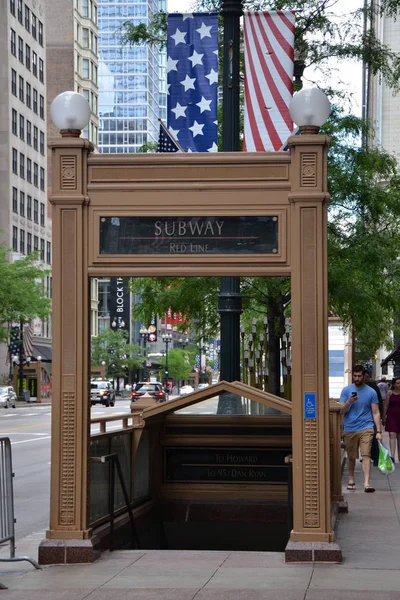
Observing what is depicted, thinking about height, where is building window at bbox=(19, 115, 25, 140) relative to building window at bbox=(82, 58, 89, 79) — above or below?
below

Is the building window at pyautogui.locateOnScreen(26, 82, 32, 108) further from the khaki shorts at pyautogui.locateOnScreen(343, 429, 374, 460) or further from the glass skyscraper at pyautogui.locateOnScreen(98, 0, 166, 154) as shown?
the glass skyscraper at pyautogui.locateOnScreen(98, 0, 166, 154)

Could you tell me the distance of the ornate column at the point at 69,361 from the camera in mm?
9461

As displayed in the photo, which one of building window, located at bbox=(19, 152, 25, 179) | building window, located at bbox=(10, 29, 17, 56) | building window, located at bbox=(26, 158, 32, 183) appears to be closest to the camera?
building window, located at bbox=(10, 29, 17, 56)

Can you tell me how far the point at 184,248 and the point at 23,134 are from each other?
8351 cm

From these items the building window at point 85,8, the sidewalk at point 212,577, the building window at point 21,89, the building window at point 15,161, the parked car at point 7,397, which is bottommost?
the parked car at point 7,397

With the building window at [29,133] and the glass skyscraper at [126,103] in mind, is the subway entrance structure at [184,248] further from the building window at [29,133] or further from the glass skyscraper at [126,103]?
the glass skyscraper at [126,103]

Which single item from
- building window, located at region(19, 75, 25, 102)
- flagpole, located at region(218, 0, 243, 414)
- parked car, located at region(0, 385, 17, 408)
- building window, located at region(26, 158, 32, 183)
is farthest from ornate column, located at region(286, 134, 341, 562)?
building window, located at region(26, 158, 32, 183)

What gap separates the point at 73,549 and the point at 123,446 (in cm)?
259

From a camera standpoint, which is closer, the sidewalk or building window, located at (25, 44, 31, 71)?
the sidewalk

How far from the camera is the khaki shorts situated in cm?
1559

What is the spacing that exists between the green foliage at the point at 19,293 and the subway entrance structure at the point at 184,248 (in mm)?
54583

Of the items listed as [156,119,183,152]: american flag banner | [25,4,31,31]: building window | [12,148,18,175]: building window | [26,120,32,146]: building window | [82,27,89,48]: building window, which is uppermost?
[82,27,89,48]: building window

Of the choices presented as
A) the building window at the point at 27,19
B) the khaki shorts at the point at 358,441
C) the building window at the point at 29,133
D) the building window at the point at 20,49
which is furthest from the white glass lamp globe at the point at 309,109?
the building window at the point at 27,19

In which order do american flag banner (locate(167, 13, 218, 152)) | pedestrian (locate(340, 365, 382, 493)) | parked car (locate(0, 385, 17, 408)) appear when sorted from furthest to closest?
parked car (locate(0, 385, 17, 408)), pedestrian (locate(340, 365, 382, 493)), american flag banner (locate(167, 13, 218, 152))
